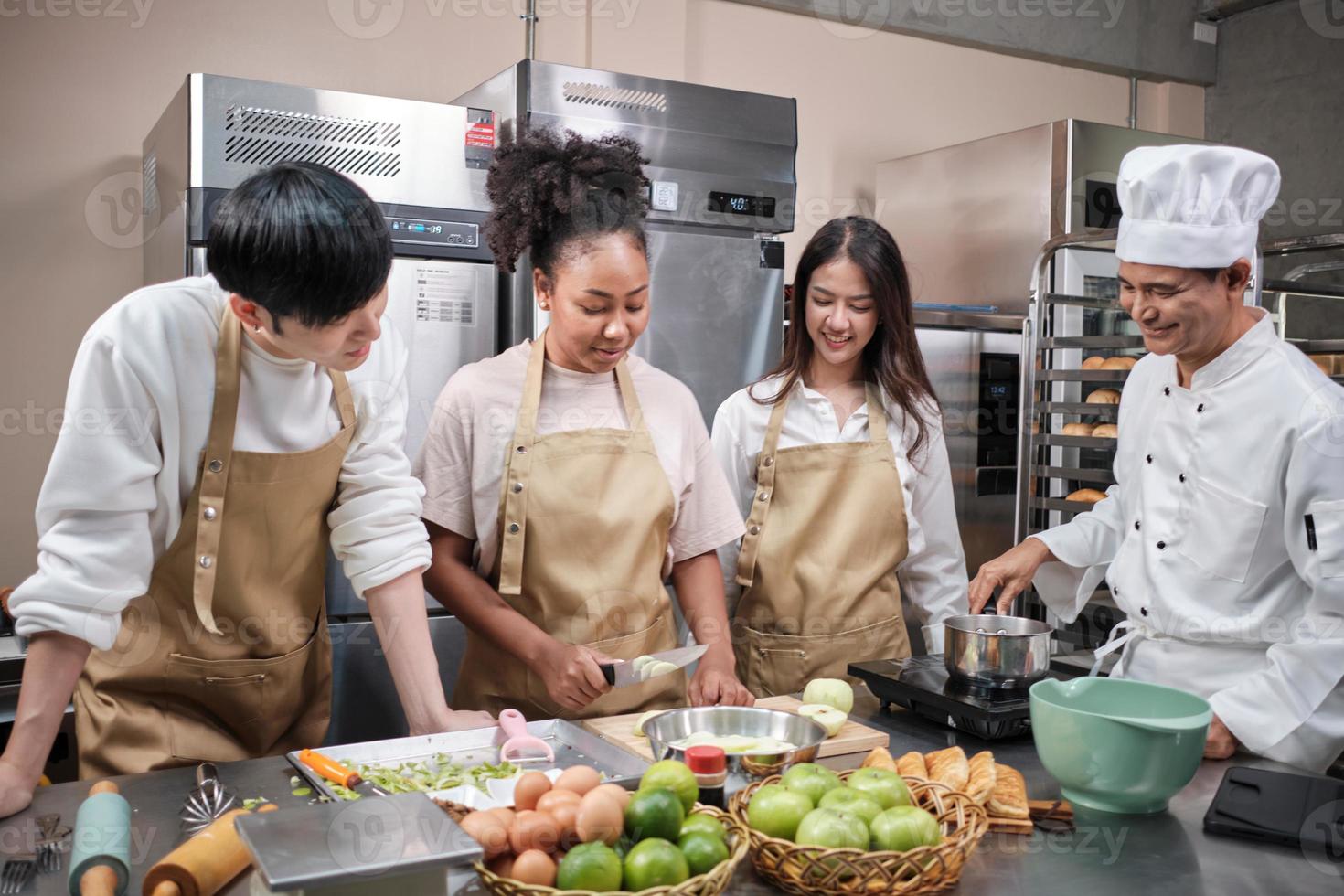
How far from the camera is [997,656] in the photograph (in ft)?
5.67

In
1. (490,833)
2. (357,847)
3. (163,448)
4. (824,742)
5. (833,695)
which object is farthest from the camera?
(833,695)

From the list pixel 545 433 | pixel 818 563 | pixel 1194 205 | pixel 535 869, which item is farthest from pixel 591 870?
pixel 1194 205

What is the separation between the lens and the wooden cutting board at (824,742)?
5.33 ft

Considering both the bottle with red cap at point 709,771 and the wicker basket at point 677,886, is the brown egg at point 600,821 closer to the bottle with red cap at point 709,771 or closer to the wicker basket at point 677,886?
the wicker basket at point 677,886

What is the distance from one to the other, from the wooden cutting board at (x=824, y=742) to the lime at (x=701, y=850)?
0.43m

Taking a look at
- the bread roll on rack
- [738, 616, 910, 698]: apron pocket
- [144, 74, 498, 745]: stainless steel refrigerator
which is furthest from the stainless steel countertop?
the bread roll on rack

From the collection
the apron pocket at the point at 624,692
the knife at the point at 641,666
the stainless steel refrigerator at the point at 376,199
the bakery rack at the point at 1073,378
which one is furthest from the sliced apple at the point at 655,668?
the bakery rack at the point at 1073,378

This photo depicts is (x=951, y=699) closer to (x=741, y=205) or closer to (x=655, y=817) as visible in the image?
(x=655, y=817)

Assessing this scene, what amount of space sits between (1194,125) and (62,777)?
216 inches

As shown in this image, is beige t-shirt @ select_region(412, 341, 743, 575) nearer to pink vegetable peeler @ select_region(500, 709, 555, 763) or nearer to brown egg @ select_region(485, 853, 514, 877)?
pink vegetable peeler @ select_region(500, 709, 555, 763)

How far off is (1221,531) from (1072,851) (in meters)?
0.73

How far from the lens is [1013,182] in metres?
4.13

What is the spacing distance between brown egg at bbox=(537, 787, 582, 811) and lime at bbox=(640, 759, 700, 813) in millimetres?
77

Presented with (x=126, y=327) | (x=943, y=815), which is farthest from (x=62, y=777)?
(x=943, y=815)
